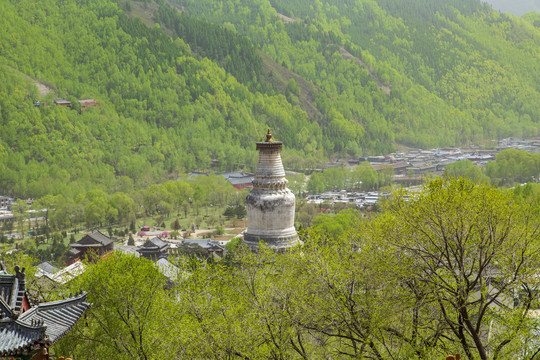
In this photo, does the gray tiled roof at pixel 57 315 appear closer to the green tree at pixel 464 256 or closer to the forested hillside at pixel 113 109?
the green tree at pixel 464 256

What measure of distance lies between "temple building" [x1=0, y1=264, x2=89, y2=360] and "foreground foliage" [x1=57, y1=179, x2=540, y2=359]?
5.45 m

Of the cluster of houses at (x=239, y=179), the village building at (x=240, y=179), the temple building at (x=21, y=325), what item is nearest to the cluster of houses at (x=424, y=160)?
the cluster of houses at (x=239, y=179)

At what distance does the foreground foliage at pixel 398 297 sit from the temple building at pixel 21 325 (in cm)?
545

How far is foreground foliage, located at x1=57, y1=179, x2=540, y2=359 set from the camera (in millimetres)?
23062

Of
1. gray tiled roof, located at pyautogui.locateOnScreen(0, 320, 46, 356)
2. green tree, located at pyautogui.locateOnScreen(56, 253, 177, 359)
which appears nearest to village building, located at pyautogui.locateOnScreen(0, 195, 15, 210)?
green tree, located at pyautogui.locateOnScreen(56, 253, 177, 359)

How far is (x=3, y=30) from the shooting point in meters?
159

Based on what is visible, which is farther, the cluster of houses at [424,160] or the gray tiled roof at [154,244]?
the cluster of houses at [424,160]

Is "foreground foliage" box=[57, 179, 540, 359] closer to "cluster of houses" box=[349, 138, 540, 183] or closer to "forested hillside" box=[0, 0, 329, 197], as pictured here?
"forested hillside" box=[0, 0, 329, 197]

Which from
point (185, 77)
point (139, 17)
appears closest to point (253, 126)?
point (185, 77)

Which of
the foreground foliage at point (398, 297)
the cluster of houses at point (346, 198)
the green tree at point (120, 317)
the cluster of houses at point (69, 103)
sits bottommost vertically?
the cluster of houses at point (346, 198)

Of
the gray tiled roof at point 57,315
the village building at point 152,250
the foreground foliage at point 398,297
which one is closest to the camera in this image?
the gray tiled roof at point 57,315

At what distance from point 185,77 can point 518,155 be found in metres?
84.0

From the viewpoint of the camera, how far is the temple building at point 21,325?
58.6 feet

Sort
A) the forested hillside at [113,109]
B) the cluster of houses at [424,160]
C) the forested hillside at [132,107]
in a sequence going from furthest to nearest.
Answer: the cluster of houses at [424,160] < the forested hillside at [132,107] < the forested hillside at [113,109]
